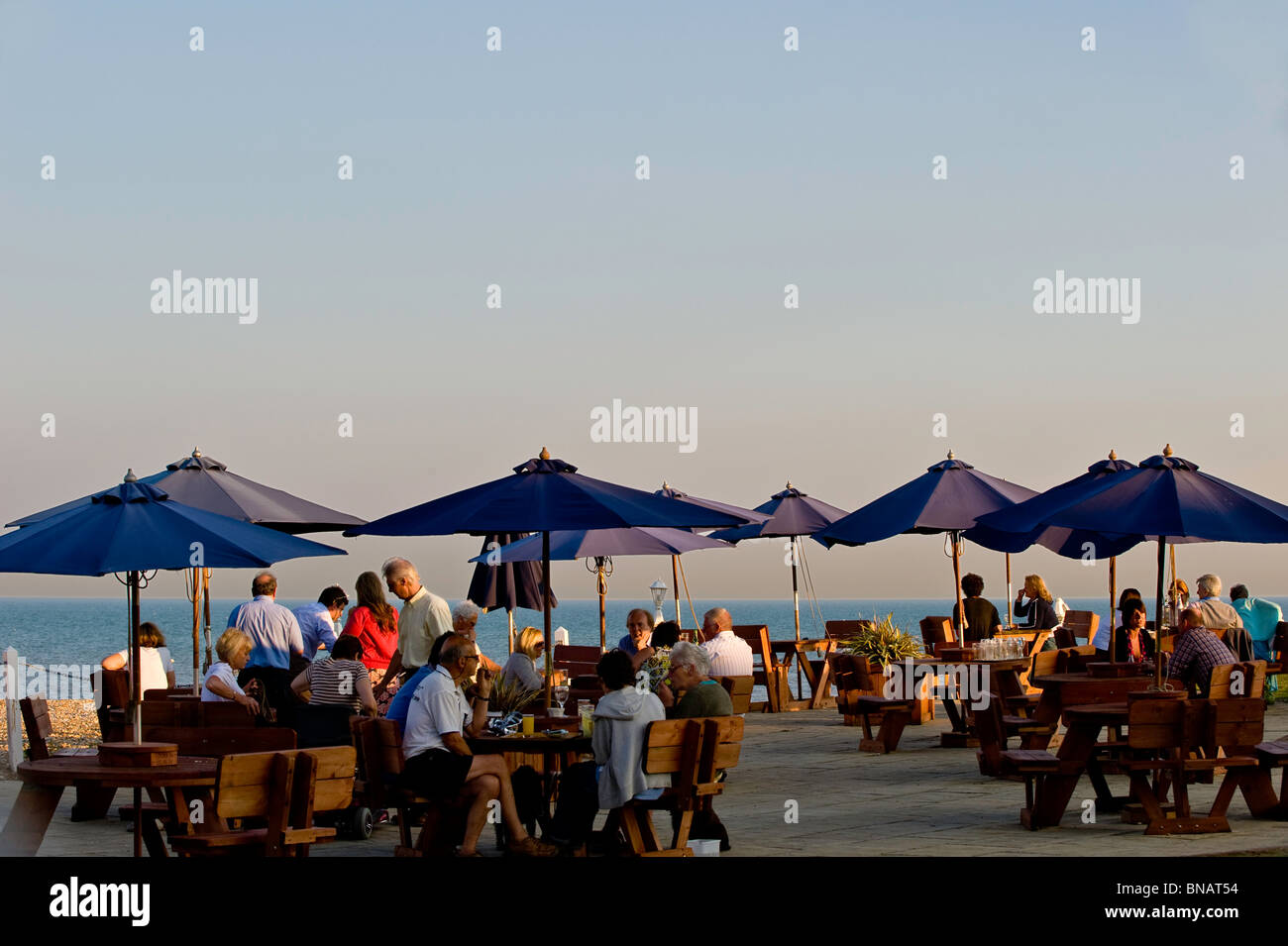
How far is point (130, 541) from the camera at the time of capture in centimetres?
792

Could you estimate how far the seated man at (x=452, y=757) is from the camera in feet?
27.0

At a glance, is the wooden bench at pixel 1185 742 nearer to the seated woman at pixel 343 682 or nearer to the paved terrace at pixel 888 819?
the paved terrace at pixel 888 819

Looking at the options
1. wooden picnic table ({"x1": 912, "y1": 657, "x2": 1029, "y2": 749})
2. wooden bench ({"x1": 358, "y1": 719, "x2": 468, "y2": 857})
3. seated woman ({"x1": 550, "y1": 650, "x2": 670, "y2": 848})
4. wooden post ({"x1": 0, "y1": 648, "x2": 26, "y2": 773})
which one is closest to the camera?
seated woman ({"x1": 550, "y1": 650, "x2": 670, "y2": 848})

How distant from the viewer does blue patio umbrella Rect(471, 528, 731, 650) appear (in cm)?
1458

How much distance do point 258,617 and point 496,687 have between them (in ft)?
7.48

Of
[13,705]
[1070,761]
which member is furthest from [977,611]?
[13,705]

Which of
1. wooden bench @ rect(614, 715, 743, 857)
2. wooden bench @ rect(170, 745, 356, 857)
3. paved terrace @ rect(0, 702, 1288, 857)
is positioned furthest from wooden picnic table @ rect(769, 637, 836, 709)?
wooden bench @ rect(170, 745, 356, 857)

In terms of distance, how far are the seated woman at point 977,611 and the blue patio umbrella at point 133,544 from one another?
348 inches

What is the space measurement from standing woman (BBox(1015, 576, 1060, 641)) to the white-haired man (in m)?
2.57

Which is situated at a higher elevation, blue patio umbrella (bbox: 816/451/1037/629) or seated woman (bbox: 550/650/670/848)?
blue patio umbrella (bbox: 816/451/1037/629)

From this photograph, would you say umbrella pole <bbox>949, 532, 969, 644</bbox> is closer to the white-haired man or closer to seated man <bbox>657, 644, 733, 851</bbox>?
the white-haired man

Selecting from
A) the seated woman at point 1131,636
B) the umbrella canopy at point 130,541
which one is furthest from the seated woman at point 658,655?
the seated woman at point 1131,636
